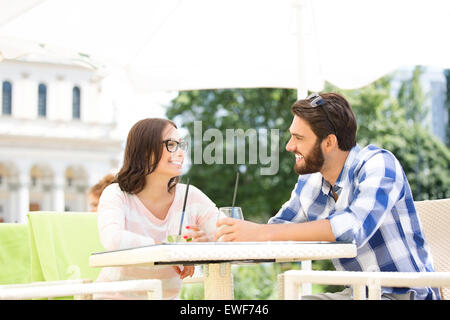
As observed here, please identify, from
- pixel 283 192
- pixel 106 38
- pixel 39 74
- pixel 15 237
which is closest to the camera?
pixel 15 237

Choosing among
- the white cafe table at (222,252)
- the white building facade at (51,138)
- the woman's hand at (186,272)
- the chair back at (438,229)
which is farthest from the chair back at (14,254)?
the white building facade at (51,138)

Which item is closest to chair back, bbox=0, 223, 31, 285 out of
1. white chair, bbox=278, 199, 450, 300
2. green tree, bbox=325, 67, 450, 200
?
white chair, bbox=278, 199, 450, 300

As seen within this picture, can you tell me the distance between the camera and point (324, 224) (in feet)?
5.34

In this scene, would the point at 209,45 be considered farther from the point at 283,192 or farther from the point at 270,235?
the point at 283,192

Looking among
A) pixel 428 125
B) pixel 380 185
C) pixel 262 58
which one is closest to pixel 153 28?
pixel 262 58

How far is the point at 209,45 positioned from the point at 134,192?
198 cm

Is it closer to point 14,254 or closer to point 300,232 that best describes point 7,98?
point 14,254

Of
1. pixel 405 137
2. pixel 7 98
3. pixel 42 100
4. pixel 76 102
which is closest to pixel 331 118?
pixel 405 137

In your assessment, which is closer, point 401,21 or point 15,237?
Result: point 15,237

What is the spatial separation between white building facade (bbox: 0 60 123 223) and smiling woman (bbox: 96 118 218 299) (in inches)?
1897

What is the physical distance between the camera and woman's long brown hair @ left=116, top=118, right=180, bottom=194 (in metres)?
2.13

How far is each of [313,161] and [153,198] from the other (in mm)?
563

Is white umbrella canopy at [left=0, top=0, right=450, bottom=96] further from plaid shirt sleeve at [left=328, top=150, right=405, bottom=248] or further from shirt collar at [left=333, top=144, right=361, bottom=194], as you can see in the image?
plaid shirt sleeve at [left=328, top=150, right=405, bottom=248]

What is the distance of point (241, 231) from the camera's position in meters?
1.60
